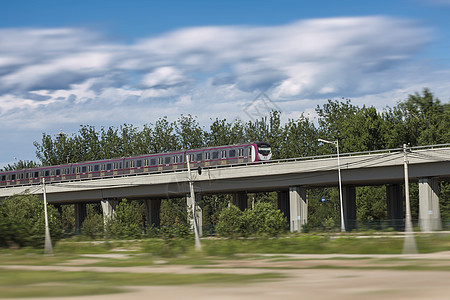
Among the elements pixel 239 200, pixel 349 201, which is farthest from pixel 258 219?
pixel 239 200

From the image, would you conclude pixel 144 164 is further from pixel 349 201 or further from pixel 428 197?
pixel 428 197

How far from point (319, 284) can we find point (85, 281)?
197 inches

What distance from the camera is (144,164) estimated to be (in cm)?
7844

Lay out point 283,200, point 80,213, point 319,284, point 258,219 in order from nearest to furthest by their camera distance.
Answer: point 319,284 → point 258,219 → point 283,200 → point 80,213

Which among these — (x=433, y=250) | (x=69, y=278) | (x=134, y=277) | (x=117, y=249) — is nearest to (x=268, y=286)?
(x=134, y=277)

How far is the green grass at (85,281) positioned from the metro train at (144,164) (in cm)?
5535

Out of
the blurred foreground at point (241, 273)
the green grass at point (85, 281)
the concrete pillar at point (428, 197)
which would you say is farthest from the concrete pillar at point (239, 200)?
the green grass at point (85, 281)

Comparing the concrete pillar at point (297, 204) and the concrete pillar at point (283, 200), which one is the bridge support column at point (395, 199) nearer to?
the concrete pillar at point (297, 204)

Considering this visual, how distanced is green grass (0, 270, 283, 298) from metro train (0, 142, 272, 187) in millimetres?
55350

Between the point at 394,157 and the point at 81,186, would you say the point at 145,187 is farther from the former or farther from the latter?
the point at 394,157

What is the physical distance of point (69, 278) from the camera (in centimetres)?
1360

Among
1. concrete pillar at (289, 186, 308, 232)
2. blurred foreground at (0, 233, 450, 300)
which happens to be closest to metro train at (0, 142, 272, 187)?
concrete pillar at (289, 186, 308, 232)

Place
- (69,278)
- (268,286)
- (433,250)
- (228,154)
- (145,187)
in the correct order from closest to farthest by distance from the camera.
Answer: (268,286)
(69,278)
(433,250)
(228,154)
(145,187)

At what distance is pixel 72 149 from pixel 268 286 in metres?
113
